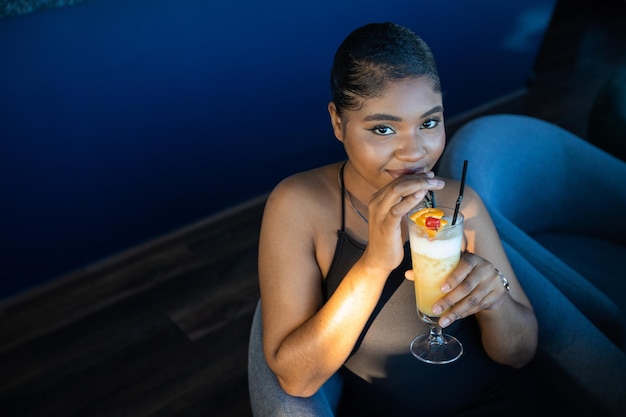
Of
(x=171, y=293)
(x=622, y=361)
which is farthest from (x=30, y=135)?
(x=622, y=361)

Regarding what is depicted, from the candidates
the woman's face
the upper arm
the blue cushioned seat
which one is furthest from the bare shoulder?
the blue cushioned seat

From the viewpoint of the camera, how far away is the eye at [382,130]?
4.72 ft

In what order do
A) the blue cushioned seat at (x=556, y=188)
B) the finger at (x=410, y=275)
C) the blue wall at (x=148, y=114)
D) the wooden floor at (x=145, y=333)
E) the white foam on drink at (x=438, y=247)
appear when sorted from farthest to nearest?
the blue wall at (x=148, y=114) → the wooden floor at (x=145, y=333) → the blue cushioned seat at (x=556, y=188) → the finger at (x=410, y=275) → the white foam on drink at (x=438, y=247)

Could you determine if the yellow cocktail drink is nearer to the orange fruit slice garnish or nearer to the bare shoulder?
the orange fruit slice garnish

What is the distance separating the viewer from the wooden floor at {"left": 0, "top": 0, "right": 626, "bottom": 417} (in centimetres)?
253

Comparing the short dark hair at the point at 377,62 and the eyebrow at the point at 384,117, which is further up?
the short dark hair at the point at 377,62

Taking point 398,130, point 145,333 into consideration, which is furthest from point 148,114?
point 398,130

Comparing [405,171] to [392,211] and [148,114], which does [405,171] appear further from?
[148,114]

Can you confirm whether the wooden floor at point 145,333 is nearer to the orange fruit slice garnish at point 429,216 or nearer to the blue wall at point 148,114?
the blue wall at point 148,114

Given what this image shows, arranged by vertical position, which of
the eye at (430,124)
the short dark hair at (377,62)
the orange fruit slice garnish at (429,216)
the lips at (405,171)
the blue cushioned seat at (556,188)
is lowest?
the blue cushioned seat at (556,188)

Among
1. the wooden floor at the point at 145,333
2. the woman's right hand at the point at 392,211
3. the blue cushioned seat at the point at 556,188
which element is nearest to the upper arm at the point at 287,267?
the woman's right hand at the point at 392,211

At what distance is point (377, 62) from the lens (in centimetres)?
142

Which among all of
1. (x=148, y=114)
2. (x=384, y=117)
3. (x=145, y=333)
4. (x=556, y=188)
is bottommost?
(x=145, y=333)

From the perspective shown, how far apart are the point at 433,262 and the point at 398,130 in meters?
0.29
